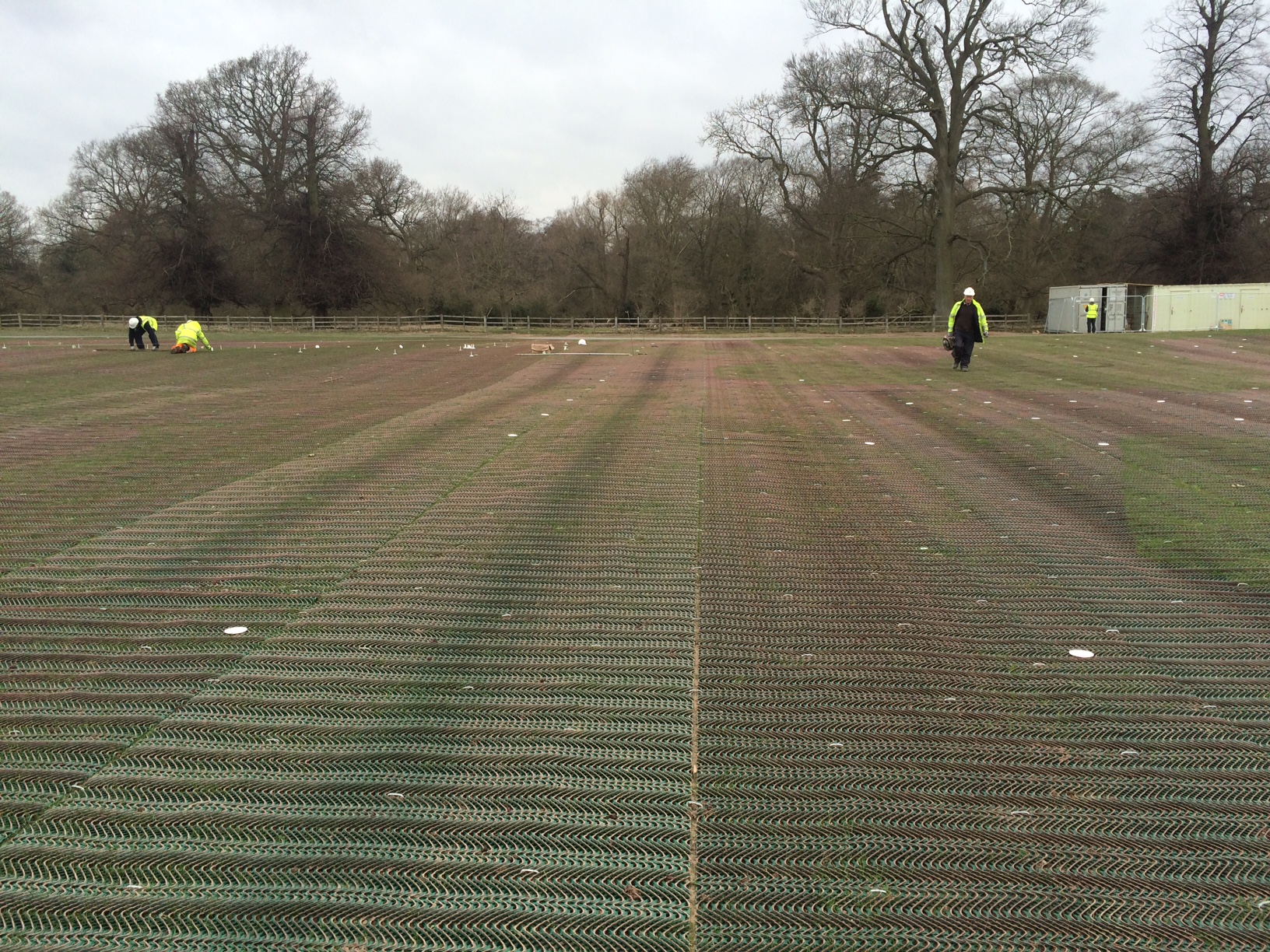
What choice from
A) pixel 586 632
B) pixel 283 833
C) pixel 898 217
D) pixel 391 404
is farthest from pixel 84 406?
pixel 898 217

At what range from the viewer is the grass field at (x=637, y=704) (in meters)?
2.64

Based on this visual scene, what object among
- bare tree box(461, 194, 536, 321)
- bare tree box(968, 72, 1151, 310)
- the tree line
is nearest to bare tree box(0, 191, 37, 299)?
the tree line

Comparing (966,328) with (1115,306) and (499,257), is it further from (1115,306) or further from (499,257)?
(499,257)

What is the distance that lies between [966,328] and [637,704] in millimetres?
16714

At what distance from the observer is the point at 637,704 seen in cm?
391

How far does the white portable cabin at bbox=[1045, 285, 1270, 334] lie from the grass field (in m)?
31.6

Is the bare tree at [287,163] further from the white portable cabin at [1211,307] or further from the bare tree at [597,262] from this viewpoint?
the white portable cabin at [1211,307]

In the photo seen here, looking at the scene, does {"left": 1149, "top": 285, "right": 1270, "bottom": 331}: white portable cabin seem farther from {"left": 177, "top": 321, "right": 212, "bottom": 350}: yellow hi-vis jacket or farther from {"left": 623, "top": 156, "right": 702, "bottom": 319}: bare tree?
{"left": 177, "top": 321, "right": 212, "bottom": 350}: yellow hi-vis jacket

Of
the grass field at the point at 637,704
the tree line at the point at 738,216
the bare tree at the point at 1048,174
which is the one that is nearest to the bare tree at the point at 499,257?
the tree line at the point at 738,216

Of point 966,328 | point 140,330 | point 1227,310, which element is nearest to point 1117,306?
point 1227,310

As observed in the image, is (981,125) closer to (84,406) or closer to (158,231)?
(84,406)

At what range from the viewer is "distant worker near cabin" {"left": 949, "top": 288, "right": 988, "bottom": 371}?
Answer: 1809 cm

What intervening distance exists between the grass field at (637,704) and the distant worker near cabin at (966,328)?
9.54m

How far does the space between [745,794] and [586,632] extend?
1671 mm
